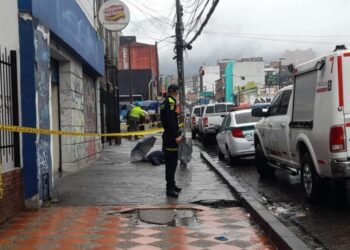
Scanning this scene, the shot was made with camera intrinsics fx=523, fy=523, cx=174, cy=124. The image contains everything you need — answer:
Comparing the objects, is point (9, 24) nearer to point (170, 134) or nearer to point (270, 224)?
point (170, 134)

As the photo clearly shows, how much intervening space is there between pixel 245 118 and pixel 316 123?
714 centimetres

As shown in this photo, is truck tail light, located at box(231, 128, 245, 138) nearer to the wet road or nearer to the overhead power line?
the wet road

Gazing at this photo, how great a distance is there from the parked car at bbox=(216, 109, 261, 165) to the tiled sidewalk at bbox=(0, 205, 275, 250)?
6119mm

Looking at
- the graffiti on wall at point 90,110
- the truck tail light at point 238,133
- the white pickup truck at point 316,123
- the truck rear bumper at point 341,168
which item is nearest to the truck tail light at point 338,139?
the white pickup truck at point 316,123

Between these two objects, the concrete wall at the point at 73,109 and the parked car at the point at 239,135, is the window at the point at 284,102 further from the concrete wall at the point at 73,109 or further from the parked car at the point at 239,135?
the concrete wall at the point at 73,109

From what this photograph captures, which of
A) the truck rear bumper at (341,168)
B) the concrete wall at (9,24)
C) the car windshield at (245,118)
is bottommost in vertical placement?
the truck rear bumper at (341,168)

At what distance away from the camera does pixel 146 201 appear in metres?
9.05

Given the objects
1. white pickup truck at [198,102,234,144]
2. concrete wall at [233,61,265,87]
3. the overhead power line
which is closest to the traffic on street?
the overhead power line

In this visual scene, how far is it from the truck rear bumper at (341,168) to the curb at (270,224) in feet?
3.53

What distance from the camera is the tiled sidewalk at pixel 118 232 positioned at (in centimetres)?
622

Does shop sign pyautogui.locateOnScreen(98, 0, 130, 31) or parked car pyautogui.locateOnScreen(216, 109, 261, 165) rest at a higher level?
shop sign pyautogui.locateOnScreen(98, 0, 130, 31)

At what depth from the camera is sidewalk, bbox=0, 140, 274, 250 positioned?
6324 millimetres

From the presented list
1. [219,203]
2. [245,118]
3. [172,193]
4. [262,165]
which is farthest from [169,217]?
[245,118]

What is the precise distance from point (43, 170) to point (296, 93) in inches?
175
